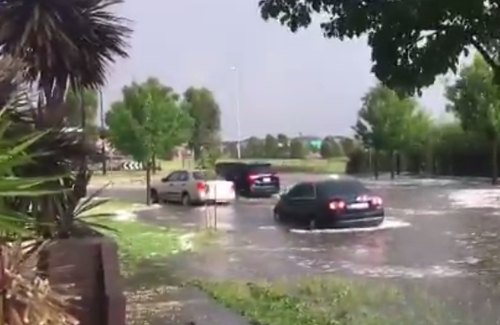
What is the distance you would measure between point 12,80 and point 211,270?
10.6 m

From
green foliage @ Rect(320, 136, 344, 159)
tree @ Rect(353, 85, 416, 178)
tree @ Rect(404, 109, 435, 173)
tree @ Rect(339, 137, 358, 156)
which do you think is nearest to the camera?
tree @ Rect(353, 85, 416, 178)

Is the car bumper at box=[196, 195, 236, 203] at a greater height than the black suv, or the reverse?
the black suv

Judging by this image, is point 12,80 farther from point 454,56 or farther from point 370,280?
point 370,280

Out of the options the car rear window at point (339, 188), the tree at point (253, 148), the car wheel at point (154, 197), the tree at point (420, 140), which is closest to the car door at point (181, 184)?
the car wheel at point (154, 197)

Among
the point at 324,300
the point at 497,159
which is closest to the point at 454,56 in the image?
the point at 324,300

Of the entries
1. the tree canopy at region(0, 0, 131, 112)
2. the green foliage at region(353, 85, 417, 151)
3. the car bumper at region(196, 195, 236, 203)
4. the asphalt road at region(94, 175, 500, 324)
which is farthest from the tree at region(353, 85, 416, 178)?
the tree canopy at region(0, 0, 131, 112)

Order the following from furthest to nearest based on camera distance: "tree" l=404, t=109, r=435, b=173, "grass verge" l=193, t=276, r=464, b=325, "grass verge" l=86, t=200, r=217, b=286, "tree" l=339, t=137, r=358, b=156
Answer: "tree" l=339, t=137, r=358, b=156
"tree" l=404, t=109, r=435, b=173
"grass verge" l=86, t=200, r=217, b=286
"grass verge" l=193, t=276, r=464, b=325

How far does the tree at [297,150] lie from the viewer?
221 ft

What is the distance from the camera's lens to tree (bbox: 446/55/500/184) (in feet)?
143

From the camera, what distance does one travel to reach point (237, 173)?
40.8 m

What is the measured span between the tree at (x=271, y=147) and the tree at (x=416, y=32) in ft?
176

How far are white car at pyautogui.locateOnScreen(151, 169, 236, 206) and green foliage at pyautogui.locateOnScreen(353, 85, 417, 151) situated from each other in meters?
18.8

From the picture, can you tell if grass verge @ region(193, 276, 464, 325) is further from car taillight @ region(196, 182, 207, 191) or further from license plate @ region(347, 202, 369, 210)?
car taillight @ region(196, 182, 207, 191)

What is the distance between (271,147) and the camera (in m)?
66.7
